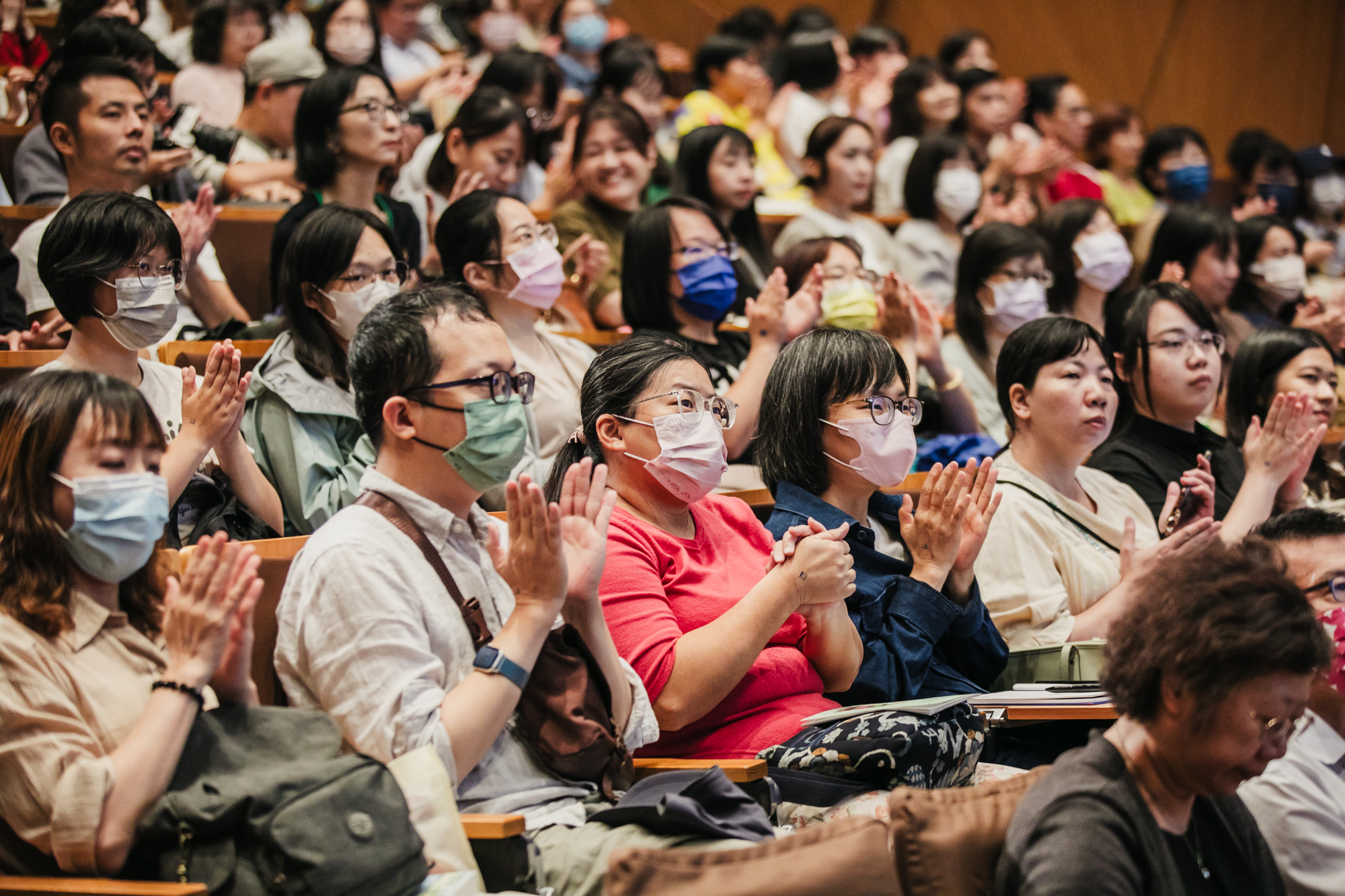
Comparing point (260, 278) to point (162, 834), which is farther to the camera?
point (260, 278)

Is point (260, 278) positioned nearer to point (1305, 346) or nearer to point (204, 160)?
point (204, 160)

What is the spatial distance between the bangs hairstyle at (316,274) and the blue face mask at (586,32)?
166 inches

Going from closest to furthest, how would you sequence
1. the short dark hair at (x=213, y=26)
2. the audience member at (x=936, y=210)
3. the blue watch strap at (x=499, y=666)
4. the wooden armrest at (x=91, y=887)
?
the wooden armrest at (x=91, y=887) < the blue watch strap at (x=499, y=666) < the short dark hair at (x=213, y=26) < the audience member at (x=936, y=210)

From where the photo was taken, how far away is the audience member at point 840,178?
5.02 meters

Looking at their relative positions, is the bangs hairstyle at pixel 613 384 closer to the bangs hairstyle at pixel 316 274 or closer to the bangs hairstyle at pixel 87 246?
the bangs hairstyle at pixel 316 274

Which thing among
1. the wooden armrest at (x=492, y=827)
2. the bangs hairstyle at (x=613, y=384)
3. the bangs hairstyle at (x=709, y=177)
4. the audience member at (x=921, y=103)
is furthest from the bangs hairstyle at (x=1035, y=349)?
the audience member at (x=921, y=103)

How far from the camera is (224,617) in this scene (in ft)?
5.29

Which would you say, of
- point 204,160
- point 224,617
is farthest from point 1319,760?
point 204,160

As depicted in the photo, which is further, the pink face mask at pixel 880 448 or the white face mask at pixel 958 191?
the white face mask at pixel 958 191

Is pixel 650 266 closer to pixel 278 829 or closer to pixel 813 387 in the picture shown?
pixel 813 387

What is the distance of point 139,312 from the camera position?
2.60 meters

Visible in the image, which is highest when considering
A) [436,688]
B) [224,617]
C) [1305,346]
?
[1305,346]

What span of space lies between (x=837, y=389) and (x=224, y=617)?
54.5 inches

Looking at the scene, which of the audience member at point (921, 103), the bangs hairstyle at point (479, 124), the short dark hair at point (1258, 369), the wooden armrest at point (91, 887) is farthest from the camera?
the audience member at point (921, 103)
